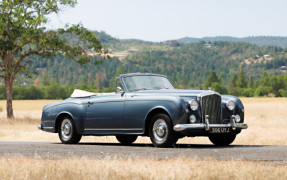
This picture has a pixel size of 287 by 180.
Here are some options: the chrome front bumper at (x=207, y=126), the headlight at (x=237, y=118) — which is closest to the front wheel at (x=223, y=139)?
the headlight at (x=237, y=118)

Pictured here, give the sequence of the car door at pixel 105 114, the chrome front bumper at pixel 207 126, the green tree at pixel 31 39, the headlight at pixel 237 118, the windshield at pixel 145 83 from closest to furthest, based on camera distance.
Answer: the chrome front bumper at pixel 207 126
the headlight at pixel 237 118
the car door at pixel 105 114
the windshield at pixel 145 83
the green tree at pixel 31 39

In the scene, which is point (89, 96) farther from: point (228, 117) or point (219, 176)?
point (219, 176)

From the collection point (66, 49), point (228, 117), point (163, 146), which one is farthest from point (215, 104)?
point (66, 49)

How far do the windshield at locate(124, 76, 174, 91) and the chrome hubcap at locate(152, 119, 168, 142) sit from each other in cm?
175

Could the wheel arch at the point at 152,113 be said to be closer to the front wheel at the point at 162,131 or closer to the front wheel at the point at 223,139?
the front wheel at the point at 162,131

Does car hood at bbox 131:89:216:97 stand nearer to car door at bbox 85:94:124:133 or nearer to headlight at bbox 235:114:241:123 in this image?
car door at bbox 85:94:124:133

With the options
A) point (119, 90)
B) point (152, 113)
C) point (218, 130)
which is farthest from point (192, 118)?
point (119, 90)

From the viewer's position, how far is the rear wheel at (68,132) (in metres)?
15.0

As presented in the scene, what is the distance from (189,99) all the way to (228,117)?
55.5 inches

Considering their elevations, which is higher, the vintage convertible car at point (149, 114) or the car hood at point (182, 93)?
the car hood at point (182, 93)

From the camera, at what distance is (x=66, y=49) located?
122ft

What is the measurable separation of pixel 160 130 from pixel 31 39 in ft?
82.3

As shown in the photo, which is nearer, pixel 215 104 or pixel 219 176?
pixel 219 176

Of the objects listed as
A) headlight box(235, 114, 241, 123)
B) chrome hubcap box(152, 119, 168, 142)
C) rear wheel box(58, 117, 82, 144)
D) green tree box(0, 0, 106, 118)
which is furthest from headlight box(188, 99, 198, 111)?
green tree box(0, 0, 106, 118)
